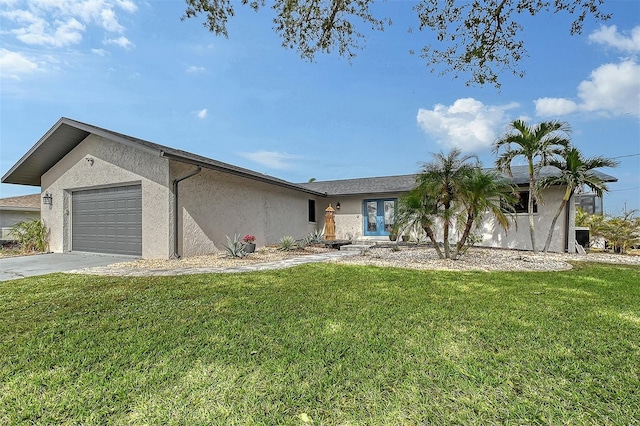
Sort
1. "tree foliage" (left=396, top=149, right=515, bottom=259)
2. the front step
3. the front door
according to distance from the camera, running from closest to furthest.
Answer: "tree foliage" (left=396, top=149, right=515, bottom=259)
the front step
the front door

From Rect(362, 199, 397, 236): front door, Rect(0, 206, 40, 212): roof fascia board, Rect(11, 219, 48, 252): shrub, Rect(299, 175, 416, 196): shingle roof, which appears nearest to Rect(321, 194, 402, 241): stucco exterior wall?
Rect(362, 199, 397, 236): front door

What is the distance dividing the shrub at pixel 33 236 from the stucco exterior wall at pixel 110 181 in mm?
244

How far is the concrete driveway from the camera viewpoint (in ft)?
24.4

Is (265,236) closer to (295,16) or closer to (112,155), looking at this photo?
(112,155)

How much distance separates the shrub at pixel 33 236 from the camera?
38.8 feet

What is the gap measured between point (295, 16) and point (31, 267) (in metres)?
9.22

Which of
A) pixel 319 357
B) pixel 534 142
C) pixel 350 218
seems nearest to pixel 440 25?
pixel 534 142

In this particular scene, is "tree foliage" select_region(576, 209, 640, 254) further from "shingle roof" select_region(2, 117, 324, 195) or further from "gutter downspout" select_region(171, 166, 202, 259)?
"gutter downspout" select_region(171, 166, 202, 259)

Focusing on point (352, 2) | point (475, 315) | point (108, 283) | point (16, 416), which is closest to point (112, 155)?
point (108, 283)

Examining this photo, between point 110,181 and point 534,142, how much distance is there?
14.2 metres

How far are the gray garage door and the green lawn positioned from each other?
194 inches

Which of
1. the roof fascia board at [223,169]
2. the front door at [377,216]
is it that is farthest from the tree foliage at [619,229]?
the roof fascia board at [223,169]

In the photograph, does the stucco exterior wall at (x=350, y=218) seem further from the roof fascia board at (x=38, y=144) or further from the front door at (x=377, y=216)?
the roof fascia board at (x=38, y=144)

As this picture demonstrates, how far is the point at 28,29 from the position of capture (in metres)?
8.09
